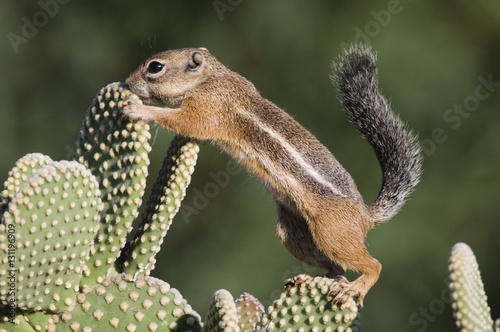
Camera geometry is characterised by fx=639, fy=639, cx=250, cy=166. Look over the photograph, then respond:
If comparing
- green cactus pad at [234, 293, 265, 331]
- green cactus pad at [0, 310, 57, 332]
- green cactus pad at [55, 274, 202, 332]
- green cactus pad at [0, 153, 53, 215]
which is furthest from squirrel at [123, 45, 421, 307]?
green cactus pad at [0, 310, 57, 332]

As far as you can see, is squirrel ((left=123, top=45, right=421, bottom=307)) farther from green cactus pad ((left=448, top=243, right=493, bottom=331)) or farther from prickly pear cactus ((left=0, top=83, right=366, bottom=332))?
green cactus pad ((left=448, top=243, right=493, bottom=331))

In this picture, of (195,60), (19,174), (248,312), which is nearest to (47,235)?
(19,174)

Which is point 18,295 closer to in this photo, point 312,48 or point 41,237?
point 41,237

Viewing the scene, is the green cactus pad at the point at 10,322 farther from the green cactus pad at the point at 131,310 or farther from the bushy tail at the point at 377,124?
the bushy tail at the point at 377,124

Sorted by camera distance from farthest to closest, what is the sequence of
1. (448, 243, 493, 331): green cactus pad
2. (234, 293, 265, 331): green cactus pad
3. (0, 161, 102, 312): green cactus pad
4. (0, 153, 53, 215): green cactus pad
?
(234, 293, 265, 331): green cactus pad < (0, 153, 53, 215): green cactus pad < (0, 161, 102, 312): green cactus pad < (448, 243, 493, 331): green cactus pad

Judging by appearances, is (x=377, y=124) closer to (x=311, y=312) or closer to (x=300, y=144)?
(x=300, y=144)

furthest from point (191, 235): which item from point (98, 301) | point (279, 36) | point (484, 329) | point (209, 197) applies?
point (484, 329)
